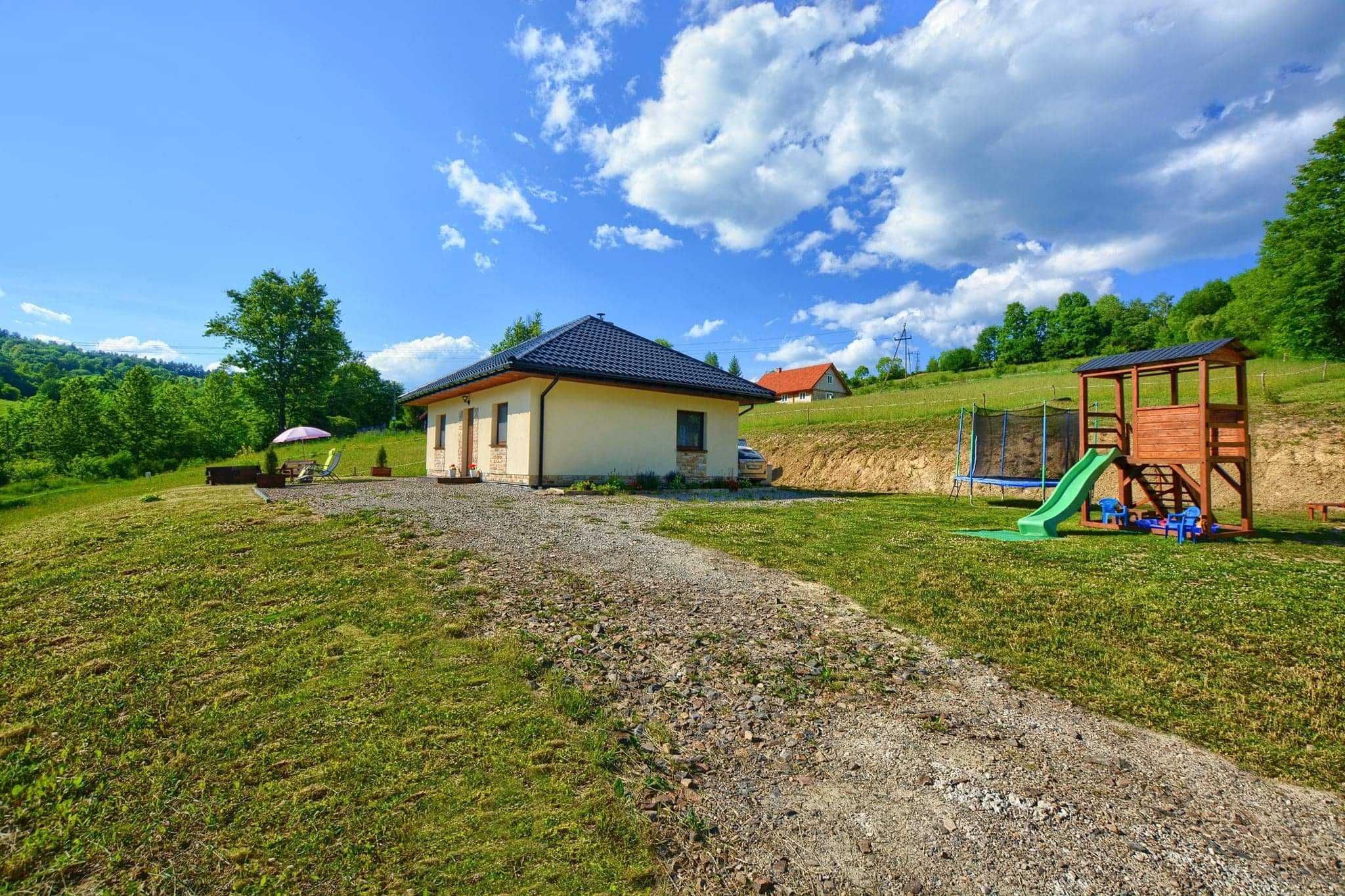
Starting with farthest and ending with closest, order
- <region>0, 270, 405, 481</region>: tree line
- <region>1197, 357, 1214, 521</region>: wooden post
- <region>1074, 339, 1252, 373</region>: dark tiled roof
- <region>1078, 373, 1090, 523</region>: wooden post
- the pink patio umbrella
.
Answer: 1. <region>0, 270, 405, 481</region>: tree line
2. the pink patio umbrella
3. <region>1078, 373, 1090, 523</region>: wooden post
4. <region>1074, 339, 1252, 373</region>: dark tiled roof
5. <region>1197, 357, 1214, 521</region>: wooden post

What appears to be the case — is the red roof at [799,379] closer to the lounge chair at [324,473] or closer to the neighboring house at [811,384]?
the neighboring house at [811,384]

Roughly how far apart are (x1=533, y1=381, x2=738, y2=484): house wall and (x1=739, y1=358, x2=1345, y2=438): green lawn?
7.75 m

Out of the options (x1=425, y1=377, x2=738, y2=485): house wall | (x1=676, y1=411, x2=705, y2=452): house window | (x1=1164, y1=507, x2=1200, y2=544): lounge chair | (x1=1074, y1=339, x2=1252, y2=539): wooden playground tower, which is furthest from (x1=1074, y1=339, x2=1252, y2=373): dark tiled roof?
(x1=676, y1=411, x2=705, y2=452): house window

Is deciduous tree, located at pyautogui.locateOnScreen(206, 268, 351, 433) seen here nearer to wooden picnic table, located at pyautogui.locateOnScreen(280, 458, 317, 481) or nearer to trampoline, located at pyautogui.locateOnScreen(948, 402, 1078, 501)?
wooden picnic table, located at pyautogui.locateOnScreen(280, 458, 317, 481)

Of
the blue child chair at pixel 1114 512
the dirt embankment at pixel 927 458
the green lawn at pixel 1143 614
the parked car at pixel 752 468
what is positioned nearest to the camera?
the green lawn at pixel 1143 614

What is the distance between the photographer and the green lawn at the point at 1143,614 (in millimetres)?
2965

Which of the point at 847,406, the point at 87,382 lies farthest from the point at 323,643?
the point at 87,382

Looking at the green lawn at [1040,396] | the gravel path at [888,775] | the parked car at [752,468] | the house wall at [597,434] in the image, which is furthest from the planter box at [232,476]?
the green lawn at [1040,396]

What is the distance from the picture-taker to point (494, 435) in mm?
14852

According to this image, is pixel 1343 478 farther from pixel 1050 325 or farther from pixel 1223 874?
pixel 1050 325

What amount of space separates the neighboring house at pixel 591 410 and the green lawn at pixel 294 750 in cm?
833

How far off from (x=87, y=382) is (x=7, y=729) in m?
47.5

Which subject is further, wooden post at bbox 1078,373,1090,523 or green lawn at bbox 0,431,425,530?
green lawn at bbox 0,431,425,530

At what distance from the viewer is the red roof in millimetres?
61188
